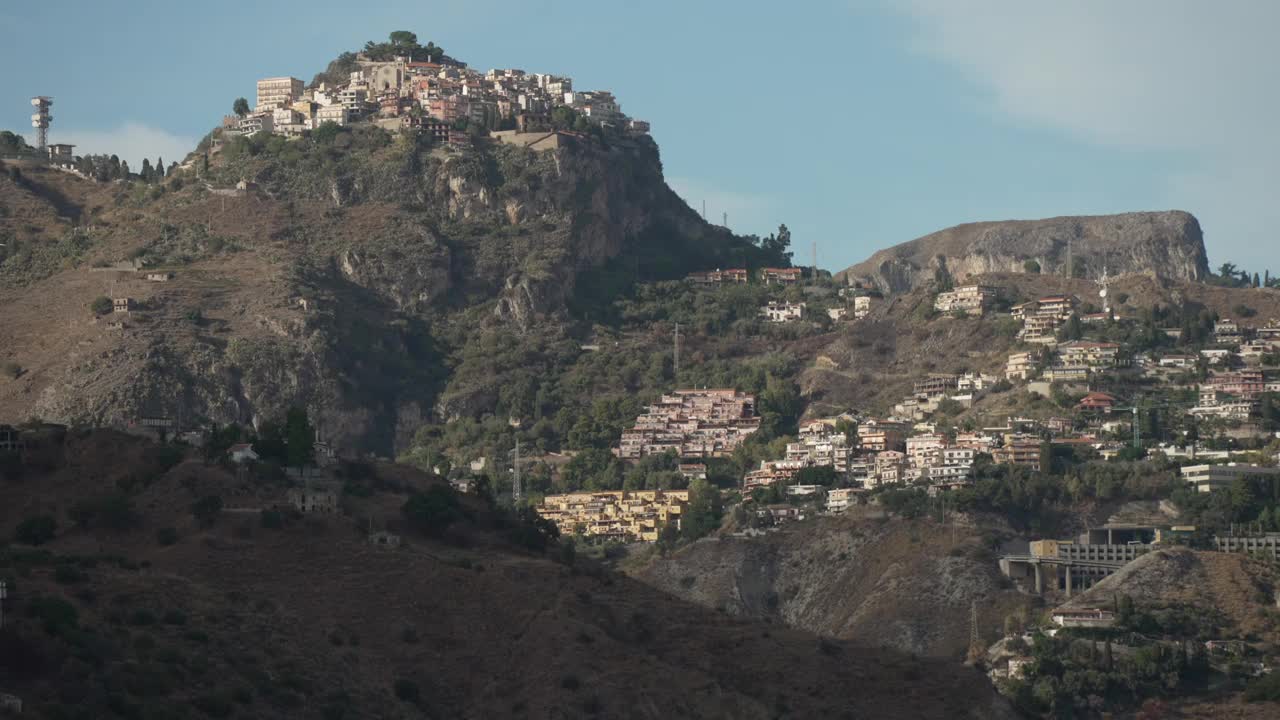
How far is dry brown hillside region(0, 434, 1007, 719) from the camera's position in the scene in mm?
82312

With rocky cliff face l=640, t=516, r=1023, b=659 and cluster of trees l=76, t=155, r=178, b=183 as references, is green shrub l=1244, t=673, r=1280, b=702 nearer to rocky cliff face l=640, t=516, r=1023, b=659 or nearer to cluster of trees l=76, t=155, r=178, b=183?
rocky cliff face l=640, t=516, r=1023, b=659

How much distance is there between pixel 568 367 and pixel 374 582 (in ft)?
271

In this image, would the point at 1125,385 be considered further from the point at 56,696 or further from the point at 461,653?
the point at 56,696

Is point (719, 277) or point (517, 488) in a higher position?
point (719, 277)

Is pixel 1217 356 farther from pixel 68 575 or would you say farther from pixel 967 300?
pixel 68 575

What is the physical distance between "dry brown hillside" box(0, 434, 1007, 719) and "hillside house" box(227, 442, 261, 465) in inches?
144

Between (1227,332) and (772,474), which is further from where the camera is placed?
(1227,332)

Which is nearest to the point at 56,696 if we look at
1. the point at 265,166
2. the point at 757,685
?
the point at 757,685

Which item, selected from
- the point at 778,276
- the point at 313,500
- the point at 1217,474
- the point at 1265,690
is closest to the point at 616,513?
the point at 1217,474

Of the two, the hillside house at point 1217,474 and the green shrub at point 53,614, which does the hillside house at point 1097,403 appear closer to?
the hillside house at point 1217,474

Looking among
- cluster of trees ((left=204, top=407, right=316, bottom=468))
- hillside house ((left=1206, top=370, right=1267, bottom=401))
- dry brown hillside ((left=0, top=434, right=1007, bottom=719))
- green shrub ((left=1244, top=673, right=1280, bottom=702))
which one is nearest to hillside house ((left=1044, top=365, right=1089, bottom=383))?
hillside house ((left=1206, top=370, right=1267, bottom=401))

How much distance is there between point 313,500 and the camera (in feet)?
344

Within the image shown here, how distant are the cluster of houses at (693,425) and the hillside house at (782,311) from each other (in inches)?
531

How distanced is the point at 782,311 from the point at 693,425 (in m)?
20.6
